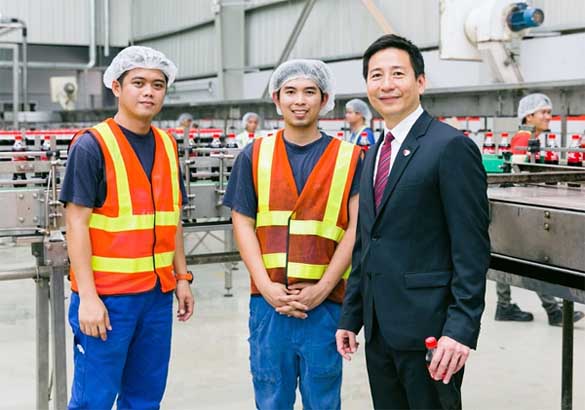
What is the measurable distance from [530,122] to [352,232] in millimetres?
3235

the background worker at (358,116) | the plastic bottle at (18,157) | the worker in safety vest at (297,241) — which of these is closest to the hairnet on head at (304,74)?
the worker in safety vest at (297,241)

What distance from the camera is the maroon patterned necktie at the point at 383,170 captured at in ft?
5.76

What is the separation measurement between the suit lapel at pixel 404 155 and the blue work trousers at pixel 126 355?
2.98 ft

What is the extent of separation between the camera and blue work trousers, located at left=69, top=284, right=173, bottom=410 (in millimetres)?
2248

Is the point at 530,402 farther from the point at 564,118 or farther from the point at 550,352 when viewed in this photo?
the point at 564,118

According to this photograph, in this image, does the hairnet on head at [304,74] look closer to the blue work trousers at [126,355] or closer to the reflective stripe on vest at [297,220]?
the reflective stripe on vest at [297,220]

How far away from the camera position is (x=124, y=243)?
7.41ft

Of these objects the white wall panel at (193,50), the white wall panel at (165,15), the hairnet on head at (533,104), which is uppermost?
the white wall panel at (165,15)

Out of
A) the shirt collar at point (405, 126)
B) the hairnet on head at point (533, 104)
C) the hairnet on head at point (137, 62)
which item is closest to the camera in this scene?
the shirt collar at point (405, 126)

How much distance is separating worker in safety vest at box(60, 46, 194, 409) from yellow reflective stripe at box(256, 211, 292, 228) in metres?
0.30

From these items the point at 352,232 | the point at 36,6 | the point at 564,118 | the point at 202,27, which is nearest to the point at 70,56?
the point at 36,6

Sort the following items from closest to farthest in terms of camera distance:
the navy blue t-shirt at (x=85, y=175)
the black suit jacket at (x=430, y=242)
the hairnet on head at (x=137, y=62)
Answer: the black suit jacket at (x=430, y=242), the navy blue t-shirt at (x=85, y=175), the hairnet on head at (x=137, y=62)

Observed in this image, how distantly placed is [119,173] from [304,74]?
0.60 m

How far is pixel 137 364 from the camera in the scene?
92.0 inches
